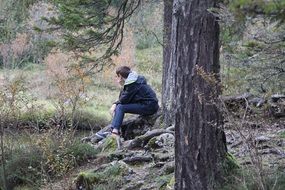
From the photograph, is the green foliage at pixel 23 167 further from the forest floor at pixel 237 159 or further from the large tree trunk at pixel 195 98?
the large tree trunk at pixel 195 98

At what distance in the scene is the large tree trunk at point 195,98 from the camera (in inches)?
160

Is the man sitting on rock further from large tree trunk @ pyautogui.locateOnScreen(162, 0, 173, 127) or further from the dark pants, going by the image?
large tree trunk @ pyautogui.locateOnScreen(162, 0, 173, 127)

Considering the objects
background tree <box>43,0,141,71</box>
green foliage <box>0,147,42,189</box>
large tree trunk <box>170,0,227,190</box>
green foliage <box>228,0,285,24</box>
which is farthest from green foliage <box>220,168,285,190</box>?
background tree <box>43,0,141,71</box>

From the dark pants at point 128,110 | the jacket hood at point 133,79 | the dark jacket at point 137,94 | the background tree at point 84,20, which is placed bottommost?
the dark pants at point 128,110

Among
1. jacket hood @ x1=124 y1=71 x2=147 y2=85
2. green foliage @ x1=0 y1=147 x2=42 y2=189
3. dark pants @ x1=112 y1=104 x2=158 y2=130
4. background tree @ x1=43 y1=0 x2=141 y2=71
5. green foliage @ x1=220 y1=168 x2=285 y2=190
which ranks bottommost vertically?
green foliage @ x1=0 y1=147 x2=42 y2=189

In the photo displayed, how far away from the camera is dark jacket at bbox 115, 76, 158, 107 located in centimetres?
774

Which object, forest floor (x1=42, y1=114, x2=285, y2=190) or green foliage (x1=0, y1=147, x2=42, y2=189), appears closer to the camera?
forest floor (x1=42, y1=114, x2=285, y2=190)

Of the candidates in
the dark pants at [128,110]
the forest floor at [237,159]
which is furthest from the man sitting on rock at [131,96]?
the forest floor at [237,159]

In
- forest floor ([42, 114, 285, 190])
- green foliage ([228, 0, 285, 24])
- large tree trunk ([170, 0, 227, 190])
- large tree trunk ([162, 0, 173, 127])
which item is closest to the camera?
green foliage ([228, 0, 285, 24])

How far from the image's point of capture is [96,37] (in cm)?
780

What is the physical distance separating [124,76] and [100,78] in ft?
36.3

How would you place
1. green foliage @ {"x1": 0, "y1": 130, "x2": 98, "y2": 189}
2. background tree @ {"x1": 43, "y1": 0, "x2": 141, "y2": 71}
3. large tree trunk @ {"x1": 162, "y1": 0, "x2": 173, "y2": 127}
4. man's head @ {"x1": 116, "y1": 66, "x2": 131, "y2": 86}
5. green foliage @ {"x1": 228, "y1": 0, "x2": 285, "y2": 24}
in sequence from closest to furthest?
green foliage @ {"x1": 228, "y1": 0, "x2": 285, "y2": 24}, green foliage @ {"x1": 0, "y1": 130, "x2": 98, "y2": 189}, background tree @ {"x1": 43, "y1": 0, "x2": 141, "y2": 71}, large tree trunk @ {"x1": 162, "y1": 0, "x2": 173, "y2": 127}, man's head @ {"x1": 116, "y1": 66, "x2": 131, "y2": 86}

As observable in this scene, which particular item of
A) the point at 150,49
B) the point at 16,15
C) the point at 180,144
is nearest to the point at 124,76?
the point at 16,15

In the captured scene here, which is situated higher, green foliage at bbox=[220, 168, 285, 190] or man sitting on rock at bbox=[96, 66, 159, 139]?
man sitting on rock at bbox=[96, 66, 159, 139]
